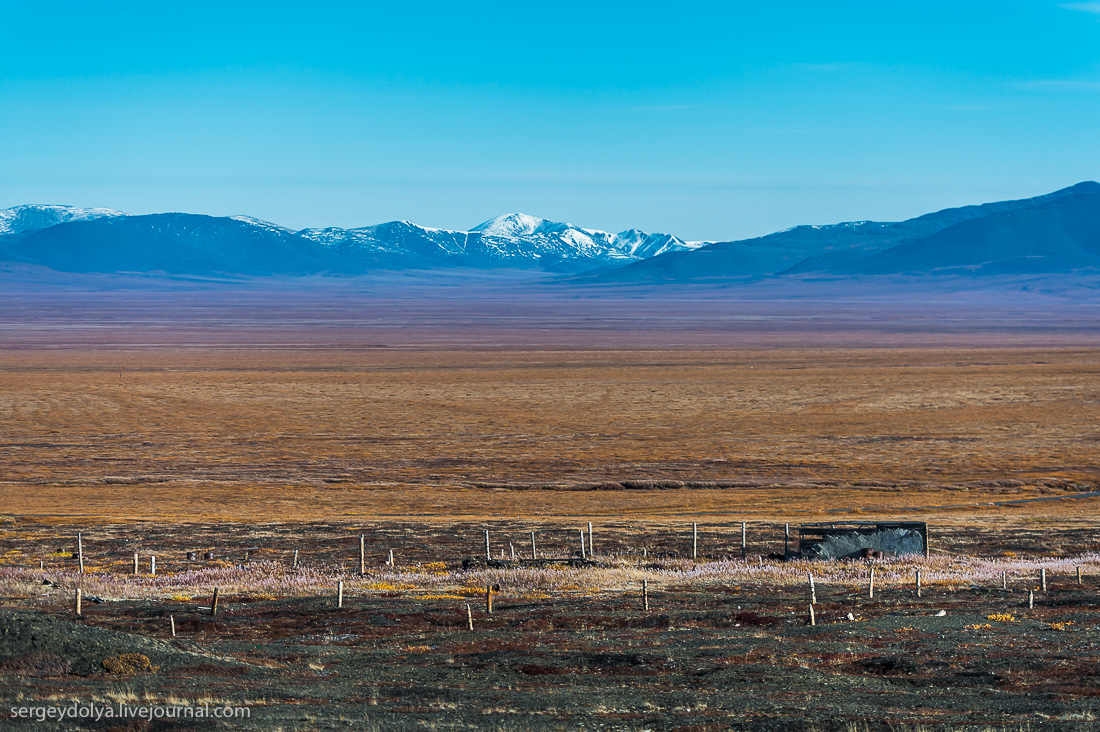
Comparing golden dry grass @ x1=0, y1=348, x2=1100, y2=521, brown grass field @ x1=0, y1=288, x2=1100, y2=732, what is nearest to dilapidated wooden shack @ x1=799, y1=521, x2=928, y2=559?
brown grass field @ x1=0, y1=288, x2=1100, y2=732

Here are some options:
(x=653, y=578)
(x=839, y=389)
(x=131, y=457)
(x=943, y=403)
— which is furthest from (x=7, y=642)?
(x=839, y=389)

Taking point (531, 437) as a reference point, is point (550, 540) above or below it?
above

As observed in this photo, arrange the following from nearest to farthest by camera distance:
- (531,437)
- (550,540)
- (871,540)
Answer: (871,540)
(550,540)
(531,437)

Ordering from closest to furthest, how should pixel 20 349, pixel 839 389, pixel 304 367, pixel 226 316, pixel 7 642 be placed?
1. pixel 7 642
2. pixel 839 389
3. pixel 304 367
4. pixel 20 349
5. pixel 226 316

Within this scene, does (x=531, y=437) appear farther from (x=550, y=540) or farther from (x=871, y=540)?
(x=871, y=540)

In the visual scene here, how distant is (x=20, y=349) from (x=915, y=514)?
91.1 meters

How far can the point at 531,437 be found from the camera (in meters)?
51.4

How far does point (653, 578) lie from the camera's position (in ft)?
75.1

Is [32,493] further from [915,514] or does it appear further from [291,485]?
[915,514]

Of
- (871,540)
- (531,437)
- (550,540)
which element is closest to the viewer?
(871,540)

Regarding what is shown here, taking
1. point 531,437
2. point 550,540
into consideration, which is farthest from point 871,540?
point 531,437

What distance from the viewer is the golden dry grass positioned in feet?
124

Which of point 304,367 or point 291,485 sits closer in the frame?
point 291,485

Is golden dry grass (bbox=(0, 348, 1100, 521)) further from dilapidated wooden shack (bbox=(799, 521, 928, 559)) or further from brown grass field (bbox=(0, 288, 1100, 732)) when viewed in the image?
dilapidated wooden shack (bbox=(799, 521, 928, 559))
